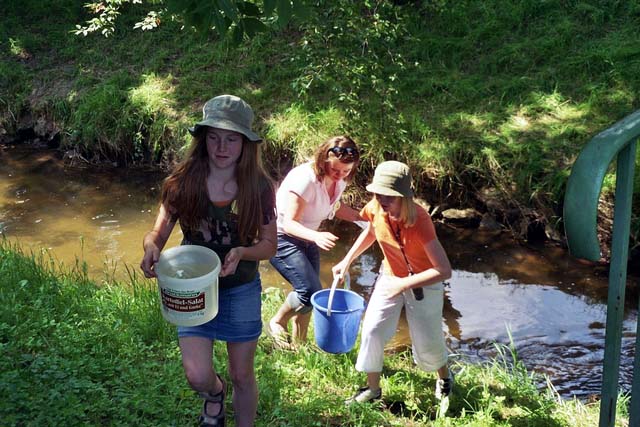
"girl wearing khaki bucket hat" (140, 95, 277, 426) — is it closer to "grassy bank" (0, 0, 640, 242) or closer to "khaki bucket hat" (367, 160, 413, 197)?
"khaki bucket hat" (367, 160, 413, 197)

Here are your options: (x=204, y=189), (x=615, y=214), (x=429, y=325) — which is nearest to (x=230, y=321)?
(x=204, y=189)

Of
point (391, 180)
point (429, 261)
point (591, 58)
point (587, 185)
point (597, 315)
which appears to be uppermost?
point (591, 58)

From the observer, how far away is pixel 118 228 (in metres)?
8.08

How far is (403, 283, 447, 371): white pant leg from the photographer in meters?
4.01

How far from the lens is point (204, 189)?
2.98 metres

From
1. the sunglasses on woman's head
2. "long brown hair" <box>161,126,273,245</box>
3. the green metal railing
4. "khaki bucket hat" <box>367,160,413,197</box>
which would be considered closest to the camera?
the green metal railing

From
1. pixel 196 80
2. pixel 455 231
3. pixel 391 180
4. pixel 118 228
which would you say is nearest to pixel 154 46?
pixel 196 80

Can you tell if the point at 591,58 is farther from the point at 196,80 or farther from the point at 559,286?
the point at 196,80

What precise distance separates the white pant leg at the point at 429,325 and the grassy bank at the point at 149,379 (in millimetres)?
275

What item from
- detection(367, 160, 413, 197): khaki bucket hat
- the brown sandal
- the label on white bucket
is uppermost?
detection(367, 160, 413, 197): khaki bucket hat

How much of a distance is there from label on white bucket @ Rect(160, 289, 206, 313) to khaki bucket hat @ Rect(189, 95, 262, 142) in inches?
26.5

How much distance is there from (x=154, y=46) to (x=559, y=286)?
300 inches

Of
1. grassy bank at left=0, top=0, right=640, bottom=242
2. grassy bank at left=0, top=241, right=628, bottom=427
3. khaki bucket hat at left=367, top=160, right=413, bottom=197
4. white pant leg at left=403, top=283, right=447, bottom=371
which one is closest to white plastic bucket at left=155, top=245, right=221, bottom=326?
grassy bank at left=0, top=241, right=628, bottom=427

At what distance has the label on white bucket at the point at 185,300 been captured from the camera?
9.07 feet
